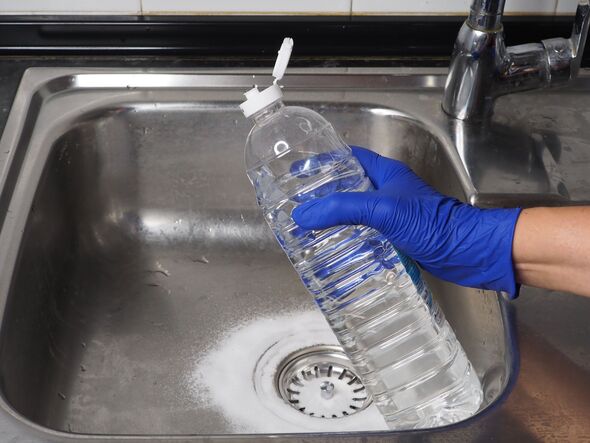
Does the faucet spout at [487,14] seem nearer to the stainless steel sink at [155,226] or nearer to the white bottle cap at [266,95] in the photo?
the stainless steel sink at [155,226]

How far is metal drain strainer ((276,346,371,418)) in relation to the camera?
3.67 ft

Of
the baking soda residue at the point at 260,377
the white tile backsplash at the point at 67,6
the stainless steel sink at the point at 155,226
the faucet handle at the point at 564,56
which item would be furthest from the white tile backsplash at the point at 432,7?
the baking soda residue at the point at 260,377

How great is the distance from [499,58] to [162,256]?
57 centimetres

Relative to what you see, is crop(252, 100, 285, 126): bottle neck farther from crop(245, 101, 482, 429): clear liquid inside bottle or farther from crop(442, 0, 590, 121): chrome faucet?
crop(442, 0, 590, 121): chrome faucet

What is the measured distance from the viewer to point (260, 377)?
115 centimetres

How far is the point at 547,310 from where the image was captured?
96cm

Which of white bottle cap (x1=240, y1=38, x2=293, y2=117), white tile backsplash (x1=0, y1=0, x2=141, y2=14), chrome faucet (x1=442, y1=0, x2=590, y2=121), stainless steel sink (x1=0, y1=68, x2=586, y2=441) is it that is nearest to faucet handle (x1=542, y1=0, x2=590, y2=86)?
chrome faucet (x1=442, y1=0, x2=590, y2=121)

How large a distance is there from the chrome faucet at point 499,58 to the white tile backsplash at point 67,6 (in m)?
0.53

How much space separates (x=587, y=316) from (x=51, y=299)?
2.19 feet

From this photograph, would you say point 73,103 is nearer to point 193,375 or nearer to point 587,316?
point 193,375

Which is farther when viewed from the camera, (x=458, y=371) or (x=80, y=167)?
(x=80, y=167)

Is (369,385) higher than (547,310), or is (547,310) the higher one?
(547,310)

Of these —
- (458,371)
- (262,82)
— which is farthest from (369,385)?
(262,82)

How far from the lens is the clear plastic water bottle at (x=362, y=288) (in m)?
0.99
